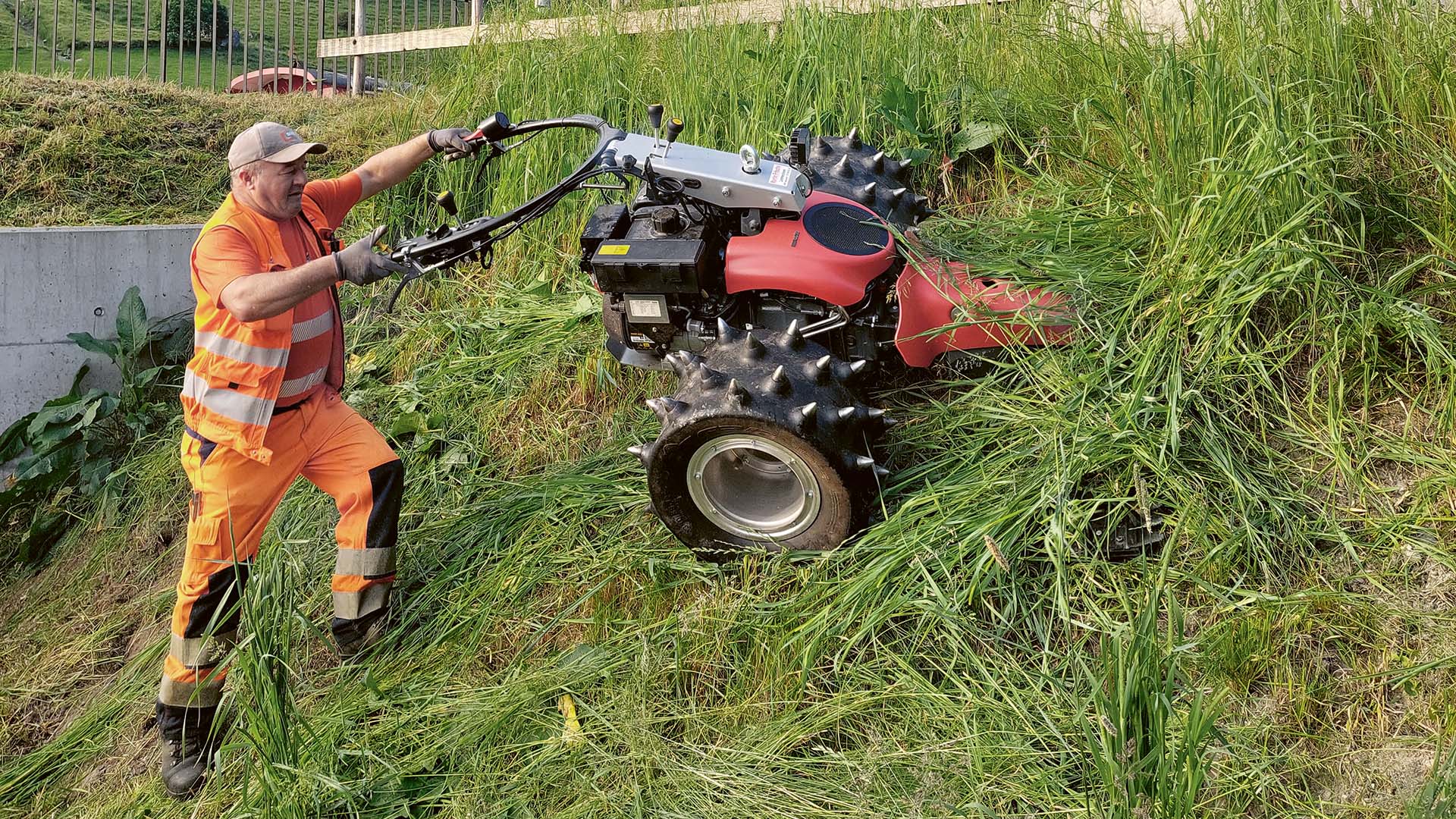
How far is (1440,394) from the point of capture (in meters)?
2.99

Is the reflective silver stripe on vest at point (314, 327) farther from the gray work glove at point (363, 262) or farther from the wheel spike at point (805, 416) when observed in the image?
the wheel spike at point (805, 416)

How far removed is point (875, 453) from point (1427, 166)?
71.5 inches

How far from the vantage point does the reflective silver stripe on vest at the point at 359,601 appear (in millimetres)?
3643

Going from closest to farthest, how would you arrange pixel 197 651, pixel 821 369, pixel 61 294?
pixel 821 369, pixel 197 651, pixel 61 294

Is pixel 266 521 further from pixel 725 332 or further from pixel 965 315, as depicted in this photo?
pixel 965 315

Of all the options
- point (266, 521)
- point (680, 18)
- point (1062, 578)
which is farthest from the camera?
point (680, 18)

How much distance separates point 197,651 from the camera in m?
3.42

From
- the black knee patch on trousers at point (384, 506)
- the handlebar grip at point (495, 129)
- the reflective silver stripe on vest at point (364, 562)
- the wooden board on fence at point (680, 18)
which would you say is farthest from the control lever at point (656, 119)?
the wooden board on fence at point (680, 18)

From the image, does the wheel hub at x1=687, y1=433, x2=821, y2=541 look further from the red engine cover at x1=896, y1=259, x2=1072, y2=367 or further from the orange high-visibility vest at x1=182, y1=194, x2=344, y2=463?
the orange high-visibility vest at x1=182, y1=194, x2=344, y2=463

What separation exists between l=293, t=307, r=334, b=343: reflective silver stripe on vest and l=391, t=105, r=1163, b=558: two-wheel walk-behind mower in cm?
44

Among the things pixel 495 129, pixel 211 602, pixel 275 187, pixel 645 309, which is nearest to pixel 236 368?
pixel 275 187

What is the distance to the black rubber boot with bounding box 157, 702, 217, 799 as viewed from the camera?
3428mm

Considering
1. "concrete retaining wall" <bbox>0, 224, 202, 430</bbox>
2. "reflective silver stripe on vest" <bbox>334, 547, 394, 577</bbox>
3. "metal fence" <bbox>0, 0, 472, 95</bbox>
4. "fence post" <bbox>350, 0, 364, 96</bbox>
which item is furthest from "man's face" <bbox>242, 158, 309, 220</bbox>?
"fence post" <bbox>350, 0, 364, 96</bbox>

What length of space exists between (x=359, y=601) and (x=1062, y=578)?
2227 mm
